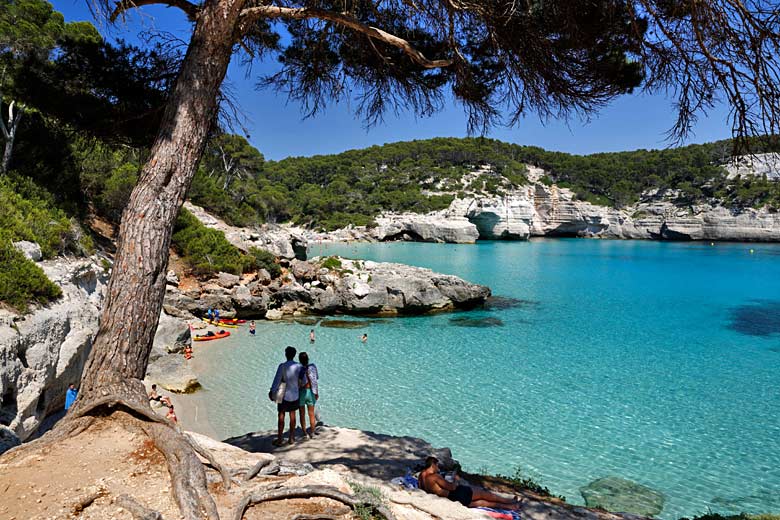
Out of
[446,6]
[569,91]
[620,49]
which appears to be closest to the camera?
[446,6]

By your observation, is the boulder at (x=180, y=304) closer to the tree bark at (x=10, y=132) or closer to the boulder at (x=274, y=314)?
the boulder at (x=274, y=314)

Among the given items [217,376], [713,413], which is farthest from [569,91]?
[217,376]

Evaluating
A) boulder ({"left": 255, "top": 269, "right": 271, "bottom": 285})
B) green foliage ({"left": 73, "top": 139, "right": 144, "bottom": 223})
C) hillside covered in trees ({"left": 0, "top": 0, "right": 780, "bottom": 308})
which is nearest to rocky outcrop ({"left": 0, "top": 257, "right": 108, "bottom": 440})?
hillside covered in trees ({"left": 0, "top": 0, "right": 780, "bottom": 308})

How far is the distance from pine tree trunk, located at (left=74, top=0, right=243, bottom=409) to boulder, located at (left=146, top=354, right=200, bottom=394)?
686cm

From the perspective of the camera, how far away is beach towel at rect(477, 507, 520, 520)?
3732mm

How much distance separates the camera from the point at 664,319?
55.2 feet

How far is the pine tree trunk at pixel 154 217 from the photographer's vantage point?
107 inches

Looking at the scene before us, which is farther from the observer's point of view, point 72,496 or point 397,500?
point 397,500

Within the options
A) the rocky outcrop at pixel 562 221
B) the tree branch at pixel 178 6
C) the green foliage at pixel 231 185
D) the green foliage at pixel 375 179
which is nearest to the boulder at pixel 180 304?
the green foliage at pixel 231 185

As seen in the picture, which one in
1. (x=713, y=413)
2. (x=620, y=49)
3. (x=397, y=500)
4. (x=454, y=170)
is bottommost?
(x=713, y=413)

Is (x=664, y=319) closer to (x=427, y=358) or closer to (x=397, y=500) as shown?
(x=427, y=358)

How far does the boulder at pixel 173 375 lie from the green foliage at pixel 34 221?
2.94 m

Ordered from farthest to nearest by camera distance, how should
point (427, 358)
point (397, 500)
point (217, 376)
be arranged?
point (427, 358) < point (217, 376) < point (397, 500)

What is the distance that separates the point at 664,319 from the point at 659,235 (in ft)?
175
